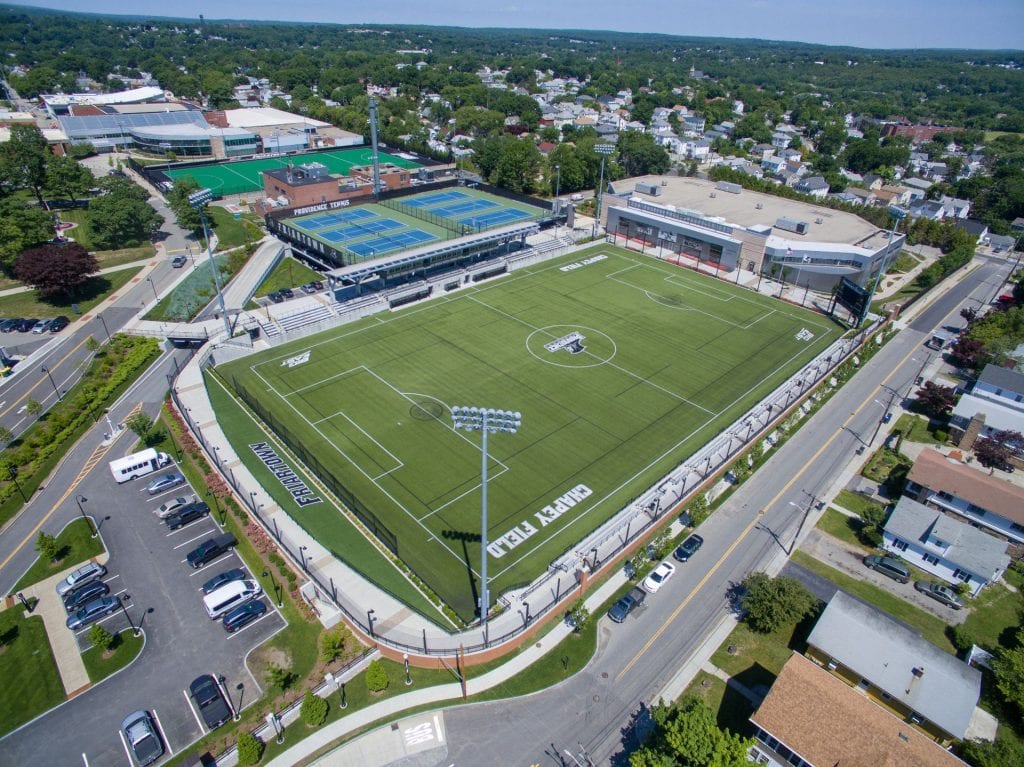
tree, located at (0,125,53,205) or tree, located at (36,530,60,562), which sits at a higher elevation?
tree, located at (0,125,53,205)

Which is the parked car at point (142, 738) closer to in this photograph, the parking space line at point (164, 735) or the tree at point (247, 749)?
the parking space line at point (164, 735)

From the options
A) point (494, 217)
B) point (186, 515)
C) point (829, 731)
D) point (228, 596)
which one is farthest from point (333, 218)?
point (829, 731)

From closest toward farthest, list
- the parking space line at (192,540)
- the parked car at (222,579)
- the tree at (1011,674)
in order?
1. the tree at (1011,674)
2. the parked car at (222,579)
3. the parking space line at (192,540)

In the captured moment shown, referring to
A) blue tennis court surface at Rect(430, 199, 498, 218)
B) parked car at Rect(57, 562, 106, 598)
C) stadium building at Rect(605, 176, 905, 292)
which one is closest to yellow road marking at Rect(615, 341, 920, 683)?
stadium building at Rect(605, 176, 905, 292)

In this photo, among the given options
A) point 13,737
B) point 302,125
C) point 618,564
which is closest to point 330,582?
point 13,737

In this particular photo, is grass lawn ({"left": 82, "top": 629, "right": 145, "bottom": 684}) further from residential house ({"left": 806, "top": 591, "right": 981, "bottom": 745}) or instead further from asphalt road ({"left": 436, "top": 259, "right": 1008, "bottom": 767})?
residential house ({"left": 806, "top": 591, "right": 981, "bottom": 745})

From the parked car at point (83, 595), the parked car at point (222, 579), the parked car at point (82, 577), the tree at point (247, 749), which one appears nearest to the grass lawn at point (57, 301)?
the parked car at point (82, 577)
